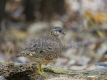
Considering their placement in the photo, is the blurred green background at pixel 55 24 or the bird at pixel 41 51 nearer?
the bird at pixel 41 51

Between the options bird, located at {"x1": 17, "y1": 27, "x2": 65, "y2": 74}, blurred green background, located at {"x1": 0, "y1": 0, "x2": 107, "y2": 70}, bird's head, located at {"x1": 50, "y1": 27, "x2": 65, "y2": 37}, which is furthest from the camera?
blurred green background, located at {"x1": 0, "y1": 0, "x2": 107, "y2": 70}

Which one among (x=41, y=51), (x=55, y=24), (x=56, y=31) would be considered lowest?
(x=41, y=51)

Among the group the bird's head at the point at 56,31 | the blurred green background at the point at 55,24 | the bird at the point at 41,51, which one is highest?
the blurred green background at the point at 55,24

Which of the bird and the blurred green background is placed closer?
the bird

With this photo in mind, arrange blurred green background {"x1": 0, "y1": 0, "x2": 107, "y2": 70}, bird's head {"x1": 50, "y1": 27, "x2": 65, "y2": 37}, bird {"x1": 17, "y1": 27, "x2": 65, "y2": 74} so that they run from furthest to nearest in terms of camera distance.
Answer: blurred green background {"x1": 0, "y1": 0, "x2": 107, "y2": 70}
bird's head {"x1": 50, "y1": 27, "x2": 65, "y2": 37}
bird {"x1": 17, "y1": 27, "x2": 65, "y2": 74}

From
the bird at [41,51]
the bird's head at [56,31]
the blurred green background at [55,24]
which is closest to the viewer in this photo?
the bird at [41,51]

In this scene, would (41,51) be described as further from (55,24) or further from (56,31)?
(55,24)

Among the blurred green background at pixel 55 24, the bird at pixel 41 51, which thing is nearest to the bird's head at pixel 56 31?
the bird at pixel 41 51

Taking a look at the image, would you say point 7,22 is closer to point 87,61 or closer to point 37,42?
point 87,61

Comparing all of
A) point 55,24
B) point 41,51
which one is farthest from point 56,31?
point 55,24

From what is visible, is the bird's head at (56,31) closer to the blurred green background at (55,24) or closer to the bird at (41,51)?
the bird at (41,51)

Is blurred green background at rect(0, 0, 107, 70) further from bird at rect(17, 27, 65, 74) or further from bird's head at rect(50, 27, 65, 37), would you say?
bird at rect(17, 27, 65, 74)

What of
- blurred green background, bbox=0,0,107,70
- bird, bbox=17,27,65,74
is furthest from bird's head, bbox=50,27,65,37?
blurred green background, bbox=0,0,107,70
